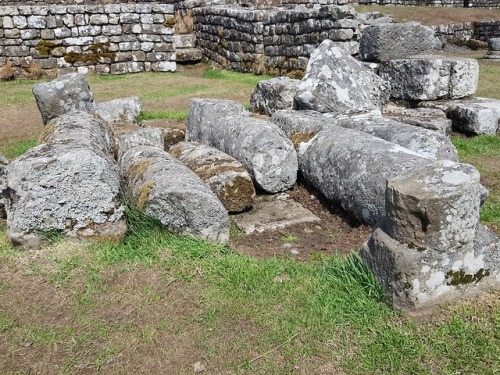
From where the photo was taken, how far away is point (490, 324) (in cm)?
359

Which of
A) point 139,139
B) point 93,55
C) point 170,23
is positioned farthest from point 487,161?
point 93,55

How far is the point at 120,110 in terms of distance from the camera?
10133 mm

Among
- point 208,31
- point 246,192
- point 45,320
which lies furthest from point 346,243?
point 208,31

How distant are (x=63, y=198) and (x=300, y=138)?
3095mm

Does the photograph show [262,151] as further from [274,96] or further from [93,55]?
[93,55]

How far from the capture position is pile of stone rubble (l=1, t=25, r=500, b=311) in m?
3.72

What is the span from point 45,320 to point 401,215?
252 cm

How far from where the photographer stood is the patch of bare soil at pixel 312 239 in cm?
494

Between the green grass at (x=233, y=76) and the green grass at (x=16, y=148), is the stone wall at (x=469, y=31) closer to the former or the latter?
the green grass at (x=233, y=76)

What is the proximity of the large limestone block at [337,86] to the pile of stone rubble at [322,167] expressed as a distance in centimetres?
2

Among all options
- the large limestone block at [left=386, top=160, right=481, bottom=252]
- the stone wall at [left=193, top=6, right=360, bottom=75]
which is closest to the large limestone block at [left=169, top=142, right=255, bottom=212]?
the large limestone block at [left=386, top=160, right=481, bottom=252]

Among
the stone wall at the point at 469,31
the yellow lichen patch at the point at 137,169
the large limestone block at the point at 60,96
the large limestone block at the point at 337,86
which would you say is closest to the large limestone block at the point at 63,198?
the yellow lichen patch at the point at 137,169

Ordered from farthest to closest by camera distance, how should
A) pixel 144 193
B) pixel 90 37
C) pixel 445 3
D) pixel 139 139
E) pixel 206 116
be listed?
pixel 445 3 → pixel 90 37 → pixel 206 116 → pixel 139 139 → pixel 144 193

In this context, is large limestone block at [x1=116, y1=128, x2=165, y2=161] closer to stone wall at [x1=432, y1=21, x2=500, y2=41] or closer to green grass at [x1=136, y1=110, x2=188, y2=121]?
green grass at [x1=136, y1=110, x2=188, y2=121]
